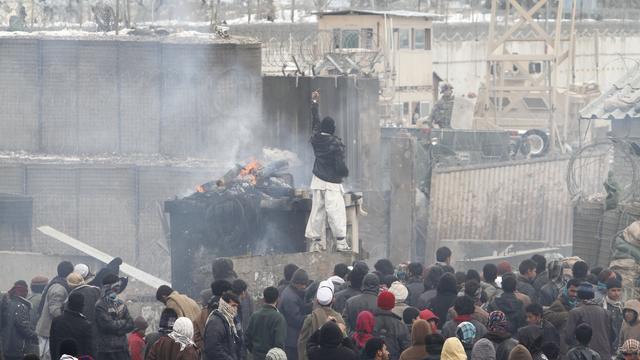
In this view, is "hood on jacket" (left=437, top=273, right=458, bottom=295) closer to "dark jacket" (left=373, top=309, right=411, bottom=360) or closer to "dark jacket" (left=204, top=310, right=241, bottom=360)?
"dark jacket" (left=373, top=309, right=411, bottom=360)

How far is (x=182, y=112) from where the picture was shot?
20453mm

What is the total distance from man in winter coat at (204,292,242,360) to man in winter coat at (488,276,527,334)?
224cm

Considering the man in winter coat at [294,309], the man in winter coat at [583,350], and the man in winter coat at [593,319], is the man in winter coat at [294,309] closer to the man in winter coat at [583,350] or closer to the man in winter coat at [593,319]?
the man in winter coat at [593,319]

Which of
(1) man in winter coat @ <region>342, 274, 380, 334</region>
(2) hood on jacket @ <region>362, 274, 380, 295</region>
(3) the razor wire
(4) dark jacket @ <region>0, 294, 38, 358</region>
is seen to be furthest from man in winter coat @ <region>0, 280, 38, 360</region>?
(3) the razor wire

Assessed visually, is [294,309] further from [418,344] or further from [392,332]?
[418,344]

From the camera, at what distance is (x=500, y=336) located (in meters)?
9.42

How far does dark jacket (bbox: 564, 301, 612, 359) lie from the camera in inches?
416

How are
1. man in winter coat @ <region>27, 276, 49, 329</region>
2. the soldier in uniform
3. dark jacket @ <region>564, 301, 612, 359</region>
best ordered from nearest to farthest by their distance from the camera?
dark jacket @ <region>564, 301, 612, 359</region> < man in winter coat @ <region>27, 276, 49, 329</region> < the soldier in uniform

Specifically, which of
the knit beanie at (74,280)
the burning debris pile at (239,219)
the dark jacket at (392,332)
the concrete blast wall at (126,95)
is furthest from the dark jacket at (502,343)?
the concrete blast wall at (126,95)

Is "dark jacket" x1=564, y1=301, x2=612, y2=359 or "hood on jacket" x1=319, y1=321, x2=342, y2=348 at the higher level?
"hood on jacket" x1=319, y1=321, x2=342, y2=348

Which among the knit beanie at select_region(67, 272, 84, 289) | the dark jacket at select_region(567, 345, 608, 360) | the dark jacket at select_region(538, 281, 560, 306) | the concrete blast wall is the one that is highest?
the concrete blast wall

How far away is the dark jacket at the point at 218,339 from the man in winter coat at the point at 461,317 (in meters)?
1.54

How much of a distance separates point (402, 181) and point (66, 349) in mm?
11405

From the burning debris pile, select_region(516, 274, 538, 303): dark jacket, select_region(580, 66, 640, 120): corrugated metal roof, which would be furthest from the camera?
select_region(580, 66, 640, 120): corrugated metal roof
